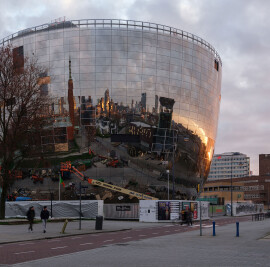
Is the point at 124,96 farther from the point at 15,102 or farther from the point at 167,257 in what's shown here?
the point at 167,257

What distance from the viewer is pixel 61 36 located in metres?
72.4

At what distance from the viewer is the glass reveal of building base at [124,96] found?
67250 millimetres

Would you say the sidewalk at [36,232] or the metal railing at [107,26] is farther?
the metal railing at [107,26]

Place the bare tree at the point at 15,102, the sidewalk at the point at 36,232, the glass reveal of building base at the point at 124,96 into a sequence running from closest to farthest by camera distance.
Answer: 1. the sidewalk at the point at 36,232
2. the bare tree at the point at 15,102
3. the glass reveal of building base at the point at 124,96

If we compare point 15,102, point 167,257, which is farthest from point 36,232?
point 15,102

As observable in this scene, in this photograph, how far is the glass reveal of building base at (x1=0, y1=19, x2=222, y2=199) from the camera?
67.2 m

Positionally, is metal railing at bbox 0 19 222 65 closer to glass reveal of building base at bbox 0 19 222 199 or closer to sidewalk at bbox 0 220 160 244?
glass reveal of building base at bbox 0 19 222 199

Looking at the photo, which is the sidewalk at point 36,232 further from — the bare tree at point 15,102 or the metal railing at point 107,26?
the metal railing at point 107,26

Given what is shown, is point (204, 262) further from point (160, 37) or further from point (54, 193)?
point (160, 37)

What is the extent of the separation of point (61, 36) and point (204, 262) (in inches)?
2475

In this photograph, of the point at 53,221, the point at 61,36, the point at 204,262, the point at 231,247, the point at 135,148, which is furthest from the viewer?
the point at 61,36

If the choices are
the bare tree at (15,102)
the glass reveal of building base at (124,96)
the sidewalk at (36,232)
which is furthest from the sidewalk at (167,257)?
the glass reveal of building base at (124,96)

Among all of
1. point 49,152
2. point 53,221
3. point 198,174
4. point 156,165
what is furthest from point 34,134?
point 198,174

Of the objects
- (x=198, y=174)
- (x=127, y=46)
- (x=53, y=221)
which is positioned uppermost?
(x=127, y=46)
